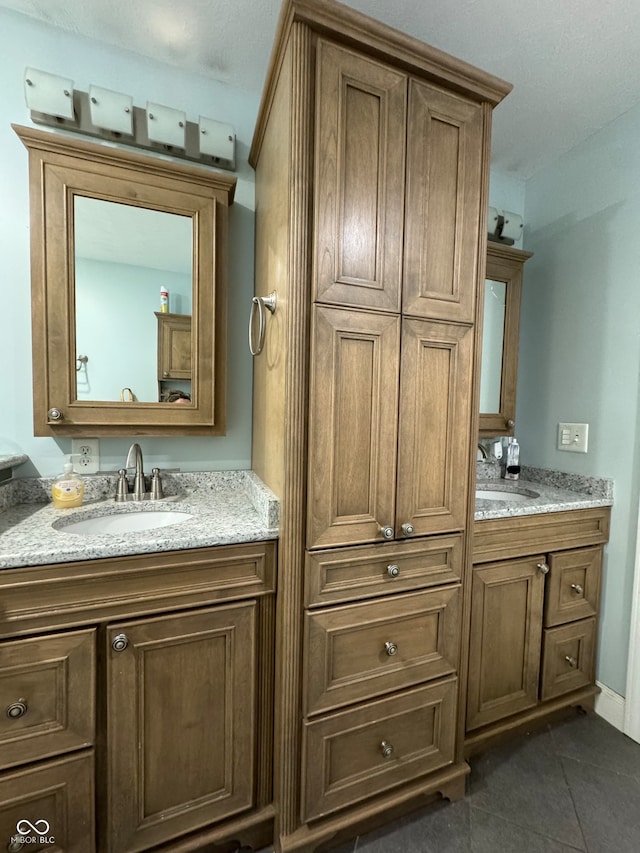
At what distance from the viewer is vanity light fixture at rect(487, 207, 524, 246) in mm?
2010

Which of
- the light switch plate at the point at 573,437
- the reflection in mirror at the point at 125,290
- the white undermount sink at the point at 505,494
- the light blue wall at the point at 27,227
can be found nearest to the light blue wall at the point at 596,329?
the light switch plate at the point at 573,437

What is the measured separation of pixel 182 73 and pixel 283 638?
2.06 metres

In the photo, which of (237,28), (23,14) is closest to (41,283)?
(23,14)

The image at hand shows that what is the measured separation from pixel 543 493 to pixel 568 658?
0.71 m

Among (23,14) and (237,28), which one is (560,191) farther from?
(23,14)

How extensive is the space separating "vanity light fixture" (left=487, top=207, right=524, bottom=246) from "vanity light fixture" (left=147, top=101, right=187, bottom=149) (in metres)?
1.52

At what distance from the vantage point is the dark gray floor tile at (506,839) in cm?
116

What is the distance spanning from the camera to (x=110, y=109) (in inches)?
52.2

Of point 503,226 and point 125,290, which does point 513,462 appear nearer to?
point 503,226

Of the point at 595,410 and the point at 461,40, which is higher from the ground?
the point at 461,40

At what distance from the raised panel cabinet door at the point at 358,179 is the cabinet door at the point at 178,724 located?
3.21 feet

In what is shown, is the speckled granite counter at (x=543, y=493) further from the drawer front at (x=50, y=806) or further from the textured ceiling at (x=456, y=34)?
the textured ceiling at (x=456, y=34)

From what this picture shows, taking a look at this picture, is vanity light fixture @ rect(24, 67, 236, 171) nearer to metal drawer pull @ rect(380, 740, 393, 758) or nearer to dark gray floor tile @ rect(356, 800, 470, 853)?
metal drawer pull @ rect(380, 740, 393, 758)

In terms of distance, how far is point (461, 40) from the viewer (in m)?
1.38
